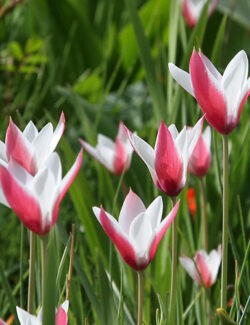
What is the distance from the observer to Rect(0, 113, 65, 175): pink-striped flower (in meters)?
0.79

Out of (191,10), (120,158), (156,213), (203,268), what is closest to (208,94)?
(156,213)

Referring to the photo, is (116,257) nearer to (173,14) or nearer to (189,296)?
(189,296)

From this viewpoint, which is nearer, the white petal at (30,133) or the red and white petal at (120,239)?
the red and white petal at (120,239)

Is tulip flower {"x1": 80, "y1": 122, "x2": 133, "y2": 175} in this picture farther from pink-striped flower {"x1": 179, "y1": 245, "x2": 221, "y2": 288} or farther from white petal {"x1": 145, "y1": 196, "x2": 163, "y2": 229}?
white petal {"x1": 145, "y1": 196, "x2": 163, "y2": 229}

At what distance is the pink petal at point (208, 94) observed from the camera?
800 millimetres

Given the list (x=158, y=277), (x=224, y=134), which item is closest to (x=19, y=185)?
(x=224, y=134)

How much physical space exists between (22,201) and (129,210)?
4.9 inches

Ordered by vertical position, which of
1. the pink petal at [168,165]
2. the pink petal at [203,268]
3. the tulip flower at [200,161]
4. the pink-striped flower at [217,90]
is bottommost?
the pink petal at [203,268]

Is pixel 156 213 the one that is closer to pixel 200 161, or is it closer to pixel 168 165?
pixel 168 165

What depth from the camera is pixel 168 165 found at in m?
0.80

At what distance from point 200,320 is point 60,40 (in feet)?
5.19

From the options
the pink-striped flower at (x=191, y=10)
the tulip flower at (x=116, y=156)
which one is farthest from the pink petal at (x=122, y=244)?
the pink-striped flower at (x=191, y=10)

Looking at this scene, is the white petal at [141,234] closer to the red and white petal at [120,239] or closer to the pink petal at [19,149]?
the red and white petal at [120,239]

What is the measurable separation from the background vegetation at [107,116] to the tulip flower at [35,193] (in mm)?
128
